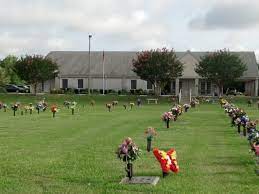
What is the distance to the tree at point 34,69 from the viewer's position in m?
64.6

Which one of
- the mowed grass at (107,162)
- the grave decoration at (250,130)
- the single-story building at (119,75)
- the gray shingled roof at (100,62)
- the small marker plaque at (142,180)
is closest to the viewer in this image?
the mowed grass at (107,162)

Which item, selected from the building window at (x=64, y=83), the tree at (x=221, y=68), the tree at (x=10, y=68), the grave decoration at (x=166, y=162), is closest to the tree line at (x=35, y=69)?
the building window at (x=64, y=83)

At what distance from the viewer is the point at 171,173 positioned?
11.2 metres

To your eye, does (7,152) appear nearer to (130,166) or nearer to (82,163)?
(82,163)

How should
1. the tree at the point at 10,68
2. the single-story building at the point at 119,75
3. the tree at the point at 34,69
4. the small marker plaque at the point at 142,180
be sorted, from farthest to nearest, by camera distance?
the tree at the point at 10,68
the single-story building at the point at 119,75
the tree at the point at 34,69
the small marker plaque at the point at 142,180

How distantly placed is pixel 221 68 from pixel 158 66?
288 inches

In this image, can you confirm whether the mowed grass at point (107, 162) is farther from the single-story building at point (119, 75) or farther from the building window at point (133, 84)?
the building window at point (133, 84)

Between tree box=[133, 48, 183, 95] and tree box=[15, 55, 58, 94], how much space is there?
10937 millimetres

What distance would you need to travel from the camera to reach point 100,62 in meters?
76.9

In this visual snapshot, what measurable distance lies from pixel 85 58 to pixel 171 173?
67289 millimetres

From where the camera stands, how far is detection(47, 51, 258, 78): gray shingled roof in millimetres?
73688

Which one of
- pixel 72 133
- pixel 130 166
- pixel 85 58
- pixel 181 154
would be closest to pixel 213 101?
pixel 85 58

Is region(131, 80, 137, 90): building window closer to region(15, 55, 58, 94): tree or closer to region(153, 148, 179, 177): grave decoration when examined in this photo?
region(15, 55, 58, 94): tree

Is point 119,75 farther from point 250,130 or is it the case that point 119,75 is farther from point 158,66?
point 250,130
